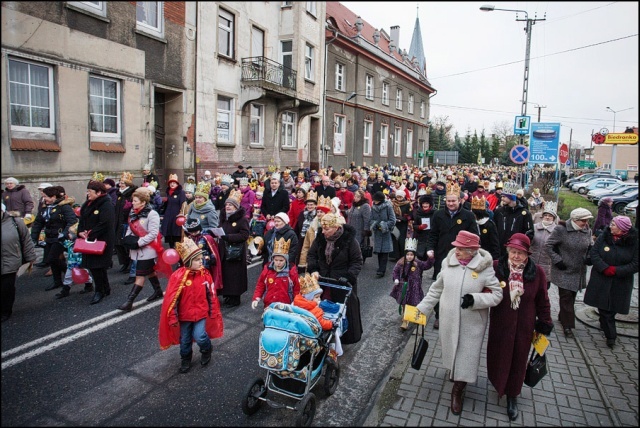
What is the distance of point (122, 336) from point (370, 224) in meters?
5.47

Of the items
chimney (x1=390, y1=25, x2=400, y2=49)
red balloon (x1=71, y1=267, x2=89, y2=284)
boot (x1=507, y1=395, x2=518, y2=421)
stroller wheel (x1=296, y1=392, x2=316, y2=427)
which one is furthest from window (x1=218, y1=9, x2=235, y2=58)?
chimney (x1=390, y1=25, x2=400, y2=49)

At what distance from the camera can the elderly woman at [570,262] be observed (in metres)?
6.23

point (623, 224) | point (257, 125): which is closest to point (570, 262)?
point (623, 224)

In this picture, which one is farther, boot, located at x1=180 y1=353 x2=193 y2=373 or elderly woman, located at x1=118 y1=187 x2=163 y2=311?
elderly woman, located at x1=118 y1=187 x2=163 y2=311

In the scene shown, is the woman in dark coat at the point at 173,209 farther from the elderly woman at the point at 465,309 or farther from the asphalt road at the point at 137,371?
the elderly woman at the point at 465,309

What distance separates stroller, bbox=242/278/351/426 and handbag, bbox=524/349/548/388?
6.48 ft

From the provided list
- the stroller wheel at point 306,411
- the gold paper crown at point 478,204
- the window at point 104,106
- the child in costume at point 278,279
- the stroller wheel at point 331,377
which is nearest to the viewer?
the stroller wheel at point 306,411

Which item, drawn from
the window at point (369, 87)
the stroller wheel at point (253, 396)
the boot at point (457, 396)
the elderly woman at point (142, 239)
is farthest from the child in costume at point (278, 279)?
the window at point (369, 87)

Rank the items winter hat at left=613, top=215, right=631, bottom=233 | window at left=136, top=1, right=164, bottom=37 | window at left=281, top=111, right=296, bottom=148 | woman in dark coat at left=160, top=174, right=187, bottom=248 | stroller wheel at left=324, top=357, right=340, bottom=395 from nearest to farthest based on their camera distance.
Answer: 1. stroller wheel at left=324, top=357, right=340, bottom=395
2. winter hat at left=613, top=215, right=631, bottom=233
3. woman in dark coat at left=160, top=174, right=187, bottom=248
4. window at left=136, top=1, right=164, bottom=37
5. window at left=281, top=111, right=296, bottom=148

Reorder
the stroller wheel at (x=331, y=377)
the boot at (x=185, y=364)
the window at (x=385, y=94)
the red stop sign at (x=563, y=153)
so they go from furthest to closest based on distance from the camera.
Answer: the window at (x=385, y=94), the red stop sign at (x=563, y=153), the boot at (x=185, y=364), the stroller wheel at (x=331, y=377)

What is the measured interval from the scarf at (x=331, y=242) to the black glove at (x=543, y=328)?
237cm

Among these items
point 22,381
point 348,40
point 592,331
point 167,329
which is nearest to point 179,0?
point 167,329

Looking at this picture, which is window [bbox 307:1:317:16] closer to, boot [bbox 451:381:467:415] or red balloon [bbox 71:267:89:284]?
boot [bbox 451:381:467:415]

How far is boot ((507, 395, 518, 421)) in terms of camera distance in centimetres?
408
